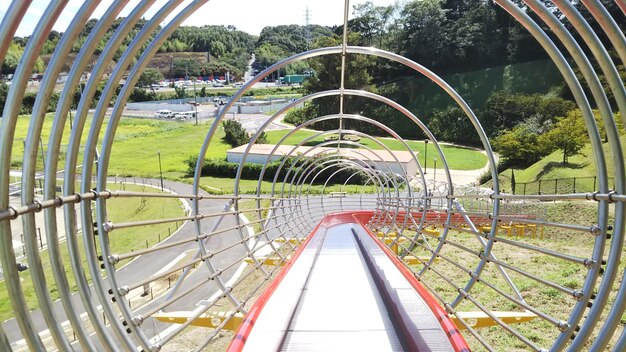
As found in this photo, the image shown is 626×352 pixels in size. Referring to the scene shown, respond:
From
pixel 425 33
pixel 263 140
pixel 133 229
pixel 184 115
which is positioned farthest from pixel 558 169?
pixel 184 115

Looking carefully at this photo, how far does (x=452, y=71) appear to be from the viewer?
48.8 m

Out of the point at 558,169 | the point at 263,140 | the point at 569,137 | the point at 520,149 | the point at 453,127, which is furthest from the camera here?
the point at 453,127

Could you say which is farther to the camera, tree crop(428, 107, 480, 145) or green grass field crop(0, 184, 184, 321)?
tree crop(428, 107, 480, 145)

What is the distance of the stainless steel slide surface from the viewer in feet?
6.97

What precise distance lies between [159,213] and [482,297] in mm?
18389

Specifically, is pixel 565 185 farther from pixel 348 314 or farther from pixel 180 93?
pixel 180 93

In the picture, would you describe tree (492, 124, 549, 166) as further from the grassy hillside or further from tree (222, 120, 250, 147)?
tree (222, 120, 250, 147)

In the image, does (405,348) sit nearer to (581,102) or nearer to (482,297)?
(581,102)

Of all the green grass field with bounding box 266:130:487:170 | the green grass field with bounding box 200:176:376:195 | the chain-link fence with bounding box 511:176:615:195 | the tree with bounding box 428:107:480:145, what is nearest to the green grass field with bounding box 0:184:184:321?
the green grass field with bounding box 200:176:376:195

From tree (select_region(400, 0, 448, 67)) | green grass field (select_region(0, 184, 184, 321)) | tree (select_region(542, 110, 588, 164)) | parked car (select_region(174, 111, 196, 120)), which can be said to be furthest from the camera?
parked car (select_region(174, 111, 196, 120))

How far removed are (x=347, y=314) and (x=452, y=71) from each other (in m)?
50.1

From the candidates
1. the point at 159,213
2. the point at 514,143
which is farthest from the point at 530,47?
the point at 159,213

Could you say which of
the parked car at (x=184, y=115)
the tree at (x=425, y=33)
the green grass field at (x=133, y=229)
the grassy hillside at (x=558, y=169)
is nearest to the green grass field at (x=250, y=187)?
the green grass field at (x=133, y=229)

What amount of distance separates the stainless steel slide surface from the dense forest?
28.0 metres
